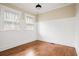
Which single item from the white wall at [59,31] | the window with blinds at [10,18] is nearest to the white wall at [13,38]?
the window with blinds at [10,18]

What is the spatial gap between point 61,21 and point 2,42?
60.0 inches

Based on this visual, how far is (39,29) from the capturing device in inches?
60.9

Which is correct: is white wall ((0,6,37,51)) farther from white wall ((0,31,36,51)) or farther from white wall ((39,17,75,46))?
white wall ((39,17,75,46))

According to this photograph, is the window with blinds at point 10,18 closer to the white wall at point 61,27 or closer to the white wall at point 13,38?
the white wall at point 13,38

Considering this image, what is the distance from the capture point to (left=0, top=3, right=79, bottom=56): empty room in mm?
1424

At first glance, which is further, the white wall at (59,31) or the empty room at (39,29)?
the white wall at (59,31)

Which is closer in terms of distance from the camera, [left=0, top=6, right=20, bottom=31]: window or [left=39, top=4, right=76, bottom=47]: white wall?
[left=0, top=6, right=20, bottom=31]: window

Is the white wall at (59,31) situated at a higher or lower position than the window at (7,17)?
lower

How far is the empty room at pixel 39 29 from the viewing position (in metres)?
1.42

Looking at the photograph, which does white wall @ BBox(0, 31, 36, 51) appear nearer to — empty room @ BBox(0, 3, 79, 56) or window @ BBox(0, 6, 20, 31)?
empty room @ BBox(0, 3, 79, 56)

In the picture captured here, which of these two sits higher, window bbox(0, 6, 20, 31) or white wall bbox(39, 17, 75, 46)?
window bbox(0, 6, 20, 31)

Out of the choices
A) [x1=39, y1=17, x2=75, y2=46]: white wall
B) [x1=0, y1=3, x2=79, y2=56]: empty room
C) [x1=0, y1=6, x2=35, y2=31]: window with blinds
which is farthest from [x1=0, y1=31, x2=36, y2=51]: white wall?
[x1=39, y1=17, x2=75, y2=46]: white wall

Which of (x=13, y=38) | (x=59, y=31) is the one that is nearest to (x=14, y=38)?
(x=13, y=38)

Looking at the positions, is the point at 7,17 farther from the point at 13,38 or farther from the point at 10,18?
the point at 13,38
